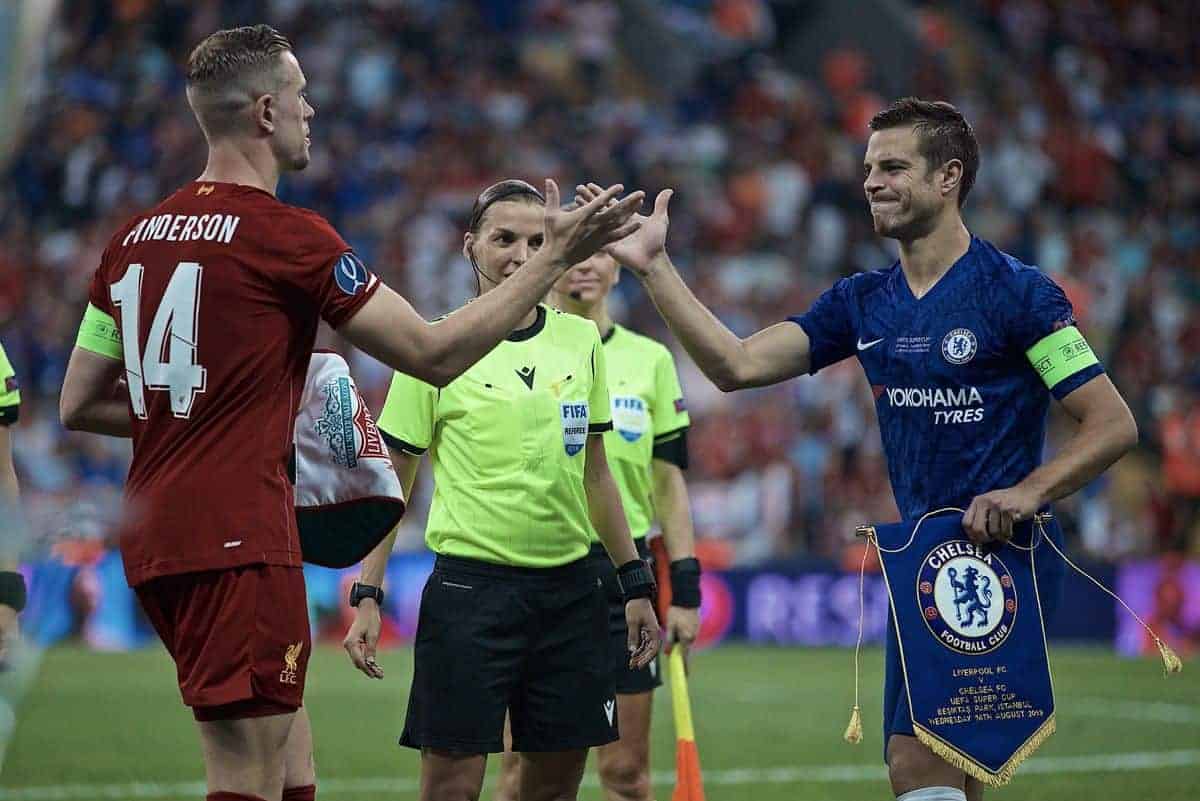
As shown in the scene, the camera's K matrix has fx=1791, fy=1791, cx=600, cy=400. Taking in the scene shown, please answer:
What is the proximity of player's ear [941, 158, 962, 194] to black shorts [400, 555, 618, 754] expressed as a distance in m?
1.65

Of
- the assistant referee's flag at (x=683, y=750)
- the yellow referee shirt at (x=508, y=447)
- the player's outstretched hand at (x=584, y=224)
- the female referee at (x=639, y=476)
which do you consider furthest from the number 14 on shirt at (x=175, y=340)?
the assistant referee's flag at (x=683, y=750)

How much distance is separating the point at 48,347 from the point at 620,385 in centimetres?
1269

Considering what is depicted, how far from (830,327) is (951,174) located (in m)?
0.62

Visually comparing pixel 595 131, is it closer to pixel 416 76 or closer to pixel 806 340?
pixel 416 76

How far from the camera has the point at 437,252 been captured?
20547 millimetres

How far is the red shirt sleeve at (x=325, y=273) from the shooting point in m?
4.21

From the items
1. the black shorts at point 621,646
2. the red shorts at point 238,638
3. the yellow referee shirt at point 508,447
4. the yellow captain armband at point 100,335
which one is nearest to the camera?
the red shorts at point 238,638

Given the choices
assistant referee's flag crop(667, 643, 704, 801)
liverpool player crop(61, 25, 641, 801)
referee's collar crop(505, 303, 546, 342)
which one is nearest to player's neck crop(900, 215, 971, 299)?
referee's collar crop(505, 303, 546, 342)

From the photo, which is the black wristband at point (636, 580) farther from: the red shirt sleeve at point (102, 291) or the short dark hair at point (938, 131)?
the red shirt sleeve at point (102, 291)

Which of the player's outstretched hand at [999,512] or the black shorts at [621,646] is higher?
the player's outstretched hand at [999,512]

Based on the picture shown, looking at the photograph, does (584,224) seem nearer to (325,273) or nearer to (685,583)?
(325,273)

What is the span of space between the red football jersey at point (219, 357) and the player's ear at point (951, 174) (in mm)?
1988

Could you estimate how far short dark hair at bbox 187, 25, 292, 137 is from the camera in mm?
4363

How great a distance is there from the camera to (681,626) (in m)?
6.97
